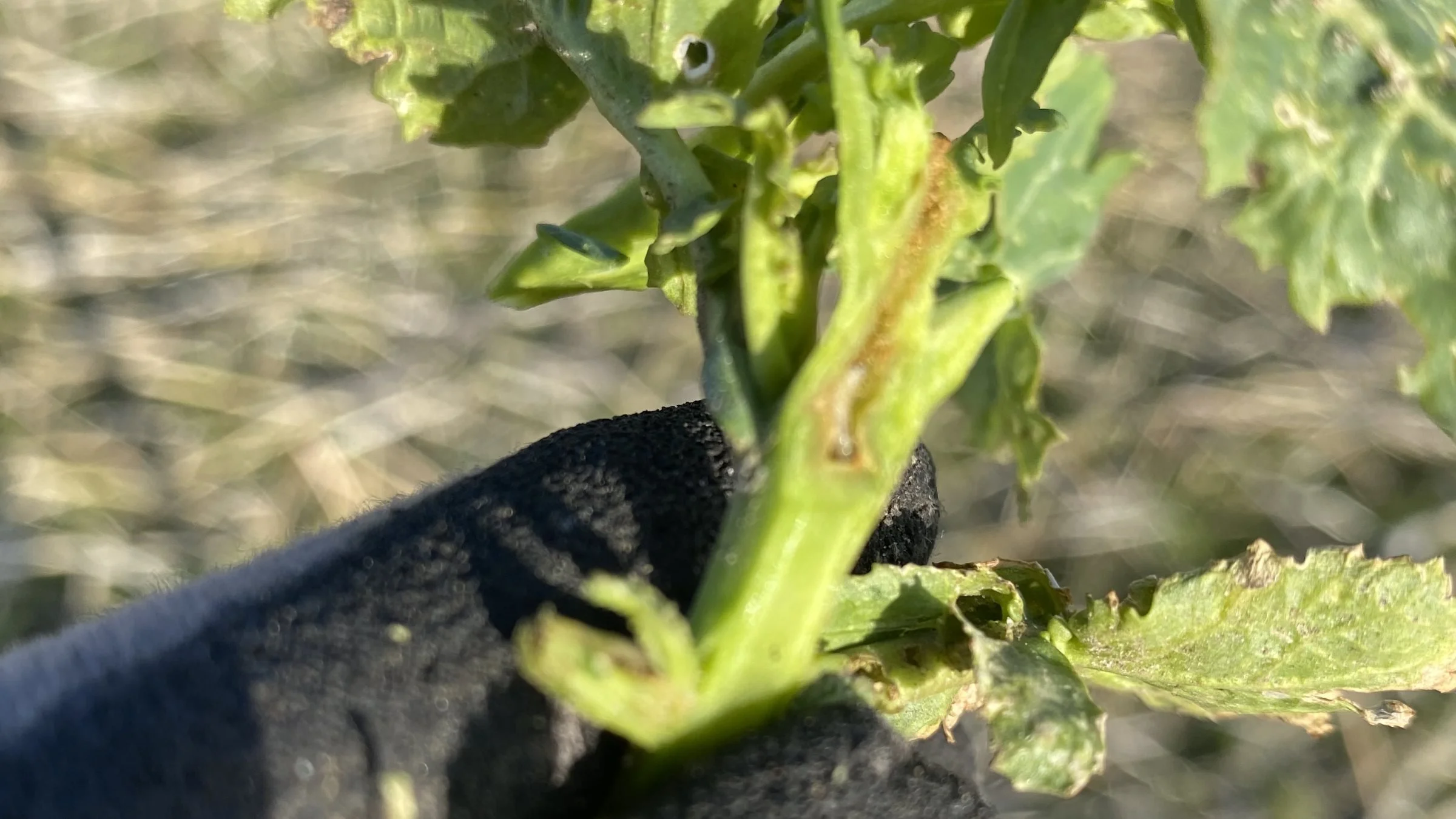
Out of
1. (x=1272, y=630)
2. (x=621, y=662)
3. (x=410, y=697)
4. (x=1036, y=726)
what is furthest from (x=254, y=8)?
(x=1272, y=630)

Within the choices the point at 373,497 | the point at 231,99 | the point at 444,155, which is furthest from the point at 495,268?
the point at 231,99

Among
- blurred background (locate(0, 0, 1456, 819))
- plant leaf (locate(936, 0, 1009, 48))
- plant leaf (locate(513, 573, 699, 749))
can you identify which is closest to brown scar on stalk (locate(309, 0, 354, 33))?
plant leaf (locate(936, 0, 1009, 48))

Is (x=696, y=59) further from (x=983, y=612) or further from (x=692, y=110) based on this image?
(x=983, y=612)

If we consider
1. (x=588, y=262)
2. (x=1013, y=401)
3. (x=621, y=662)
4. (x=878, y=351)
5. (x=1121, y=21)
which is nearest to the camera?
(x=621, y=662)

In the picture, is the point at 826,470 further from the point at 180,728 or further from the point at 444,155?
the point at 444,155

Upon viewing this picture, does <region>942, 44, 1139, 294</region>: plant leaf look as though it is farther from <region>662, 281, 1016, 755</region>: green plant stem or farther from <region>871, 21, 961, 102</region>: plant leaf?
<region>662, 281, 1016, 755</region>: green plant stem
